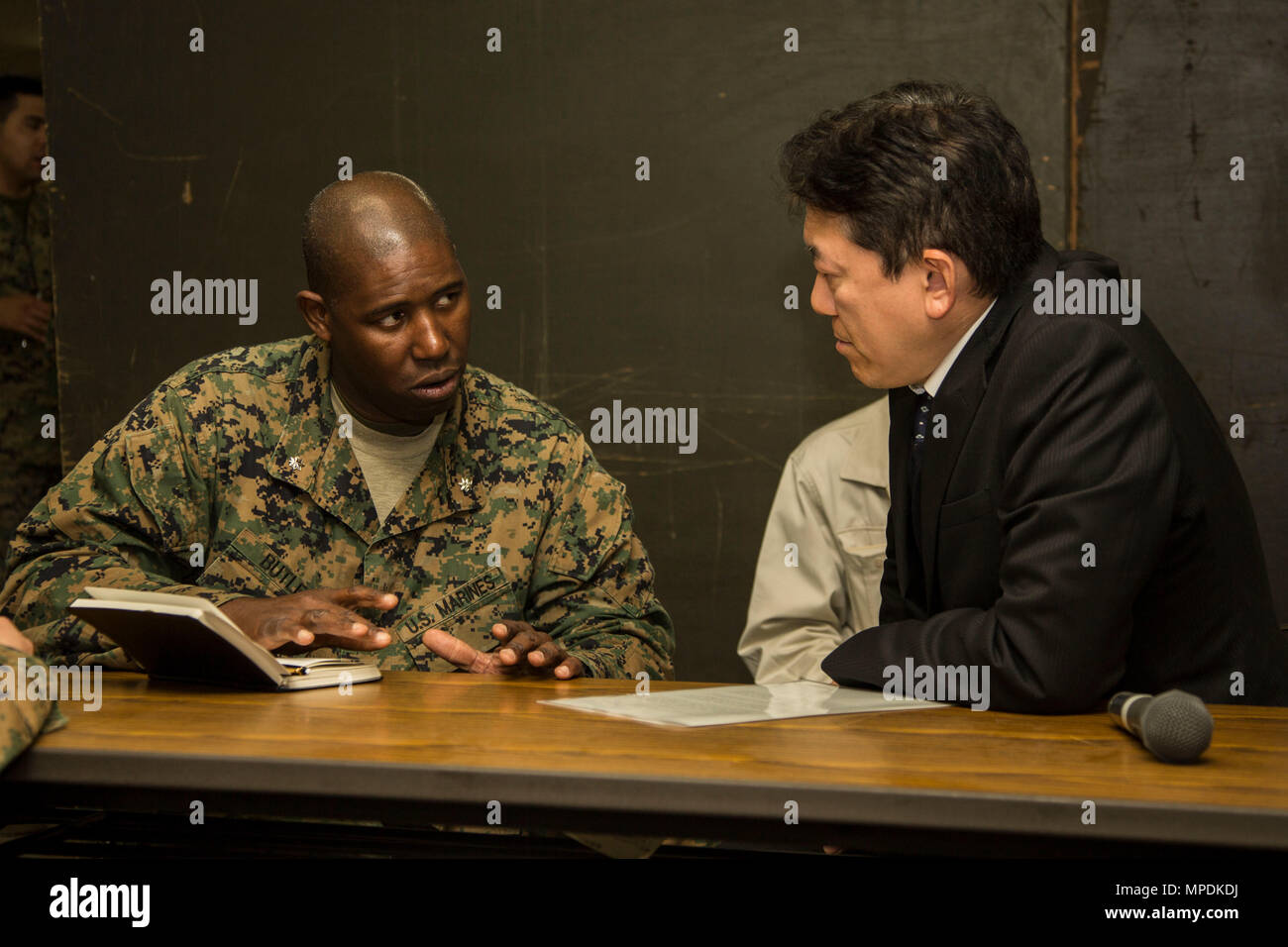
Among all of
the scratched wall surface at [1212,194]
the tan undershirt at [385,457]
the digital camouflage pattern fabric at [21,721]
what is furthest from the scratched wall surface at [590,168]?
the digital camouflage pattern fabric at [21,721]

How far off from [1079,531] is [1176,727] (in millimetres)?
313

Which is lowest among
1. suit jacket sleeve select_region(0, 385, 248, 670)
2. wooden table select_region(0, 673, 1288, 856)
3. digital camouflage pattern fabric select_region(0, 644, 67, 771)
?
wooden table select_region(0, 673, 1288, 856)

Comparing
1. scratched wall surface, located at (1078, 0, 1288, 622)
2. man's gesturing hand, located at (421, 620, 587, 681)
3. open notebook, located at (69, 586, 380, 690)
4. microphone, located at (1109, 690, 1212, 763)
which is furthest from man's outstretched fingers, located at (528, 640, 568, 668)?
scratched wall surface, located at (1078, 0, 1288, 622)

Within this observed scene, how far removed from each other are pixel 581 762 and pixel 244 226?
2.61m

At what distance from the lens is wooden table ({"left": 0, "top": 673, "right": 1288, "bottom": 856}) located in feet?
3.61

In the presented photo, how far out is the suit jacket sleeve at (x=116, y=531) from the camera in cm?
195

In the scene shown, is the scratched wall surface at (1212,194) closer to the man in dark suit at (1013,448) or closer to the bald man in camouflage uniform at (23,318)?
the man in dark suit at (1013,448)

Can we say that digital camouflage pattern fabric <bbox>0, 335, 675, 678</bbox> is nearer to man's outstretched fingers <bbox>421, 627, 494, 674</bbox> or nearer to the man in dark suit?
man's outstretched fingers <bbox>421, 627, 494, 674</bbox>

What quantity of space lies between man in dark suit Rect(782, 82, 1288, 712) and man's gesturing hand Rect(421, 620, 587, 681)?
0.39 m

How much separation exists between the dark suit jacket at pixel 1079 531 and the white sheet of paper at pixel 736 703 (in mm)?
58

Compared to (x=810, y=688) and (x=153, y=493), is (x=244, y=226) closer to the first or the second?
(x=153, y=493)

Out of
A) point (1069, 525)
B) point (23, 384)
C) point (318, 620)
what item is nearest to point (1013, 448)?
point (1069, 525)

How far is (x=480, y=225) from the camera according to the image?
3283 mm
